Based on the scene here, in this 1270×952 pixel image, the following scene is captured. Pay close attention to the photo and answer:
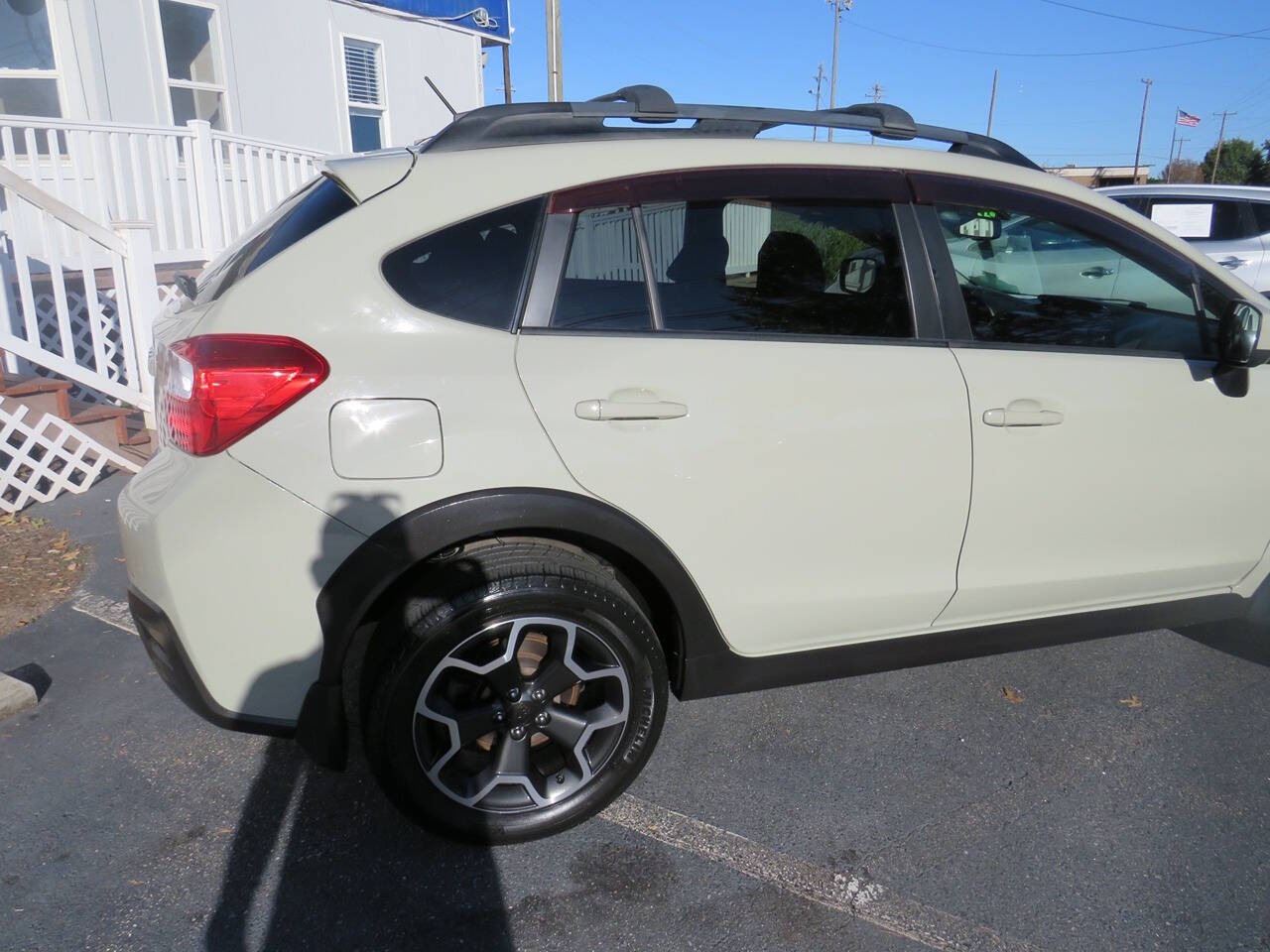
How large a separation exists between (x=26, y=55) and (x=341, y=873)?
8.83 metres

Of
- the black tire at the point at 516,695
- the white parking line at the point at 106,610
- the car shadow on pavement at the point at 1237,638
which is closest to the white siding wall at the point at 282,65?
the white parking line at the point at 106,610

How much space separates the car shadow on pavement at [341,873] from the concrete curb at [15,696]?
3.54 ft

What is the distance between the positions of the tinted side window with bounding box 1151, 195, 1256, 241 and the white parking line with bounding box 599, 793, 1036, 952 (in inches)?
322

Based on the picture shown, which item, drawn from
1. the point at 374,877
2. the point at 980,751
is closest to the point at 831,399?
the point at 980,751

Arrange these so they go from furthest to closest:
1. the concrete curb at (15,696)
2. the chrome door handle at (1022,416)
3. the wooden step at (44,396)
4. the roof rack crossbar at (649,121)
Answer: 1. the wooden step at (44,396)
2. the concrete curb at (15,696)
3. the chrome door handle at (1022,416)
4. the roof rack crossbar at (649,121)

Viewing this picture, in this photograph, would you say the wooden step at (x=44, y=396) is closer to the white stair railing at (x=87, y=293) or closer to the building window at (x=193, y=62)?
the white stair railing at (x=87, y=293)

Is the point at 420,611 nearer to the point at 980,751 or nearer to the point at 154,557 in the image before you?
the point at 154,557

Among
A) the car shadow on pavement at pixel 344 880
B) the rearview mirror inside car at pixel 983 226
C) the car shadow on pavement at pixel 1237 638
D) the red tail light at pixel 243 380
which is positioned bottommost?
the car shadow on pavement at pixel 1237 638

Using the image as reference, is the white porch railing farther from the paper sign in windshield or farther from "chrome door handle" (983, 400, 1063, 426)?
the paper sign in windshield

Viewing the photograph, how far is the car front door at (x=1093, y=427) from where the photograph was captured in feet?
8.93

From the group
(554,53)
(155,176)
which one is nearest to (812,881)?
(155,176)

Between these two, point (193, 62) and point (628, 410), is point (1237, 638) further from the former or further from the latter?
point (193, 62)

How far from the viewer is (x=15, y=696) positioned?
3225 mm

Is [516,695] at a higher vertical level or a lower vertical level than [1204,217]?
lower
